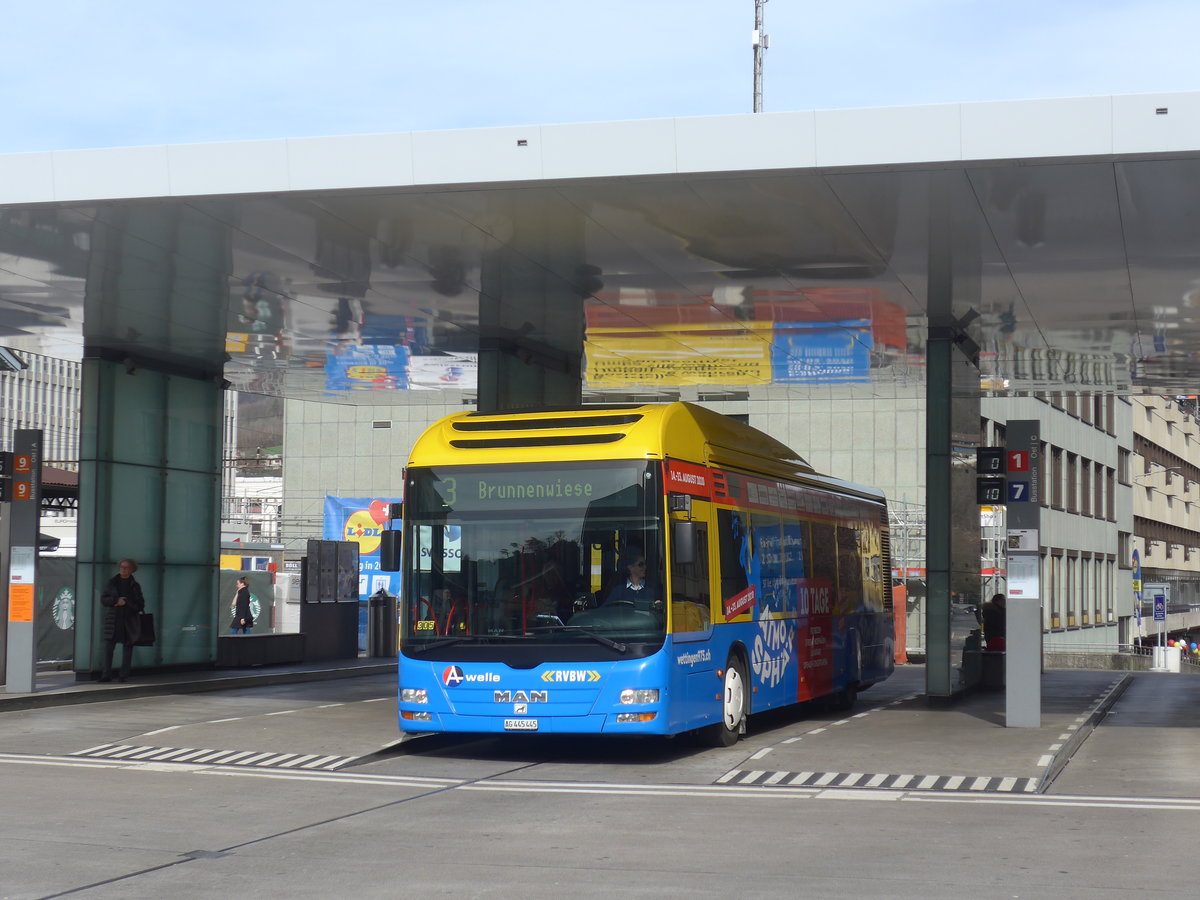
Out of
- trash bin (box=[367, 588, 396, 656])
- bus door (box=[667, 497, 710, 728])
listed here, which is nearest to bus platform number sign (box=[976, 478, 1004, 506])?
bus door (box=[667, 497, 710, 728])

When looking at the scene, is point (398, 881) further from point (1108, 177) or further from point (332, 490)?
point (332, 490)

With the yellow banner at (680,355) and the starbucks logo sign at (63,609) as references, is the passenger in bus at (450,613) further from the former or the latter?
the starbucks logo sign at (63,609)

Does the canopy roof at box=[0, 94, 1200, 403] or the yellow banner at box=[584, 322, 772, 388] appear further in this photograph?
the yellow banner at box=[584, 322, 772, 388]

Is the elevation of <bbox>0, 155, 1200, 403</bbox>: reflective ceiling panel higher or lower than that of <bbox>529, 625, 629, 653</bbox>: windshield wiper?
higher

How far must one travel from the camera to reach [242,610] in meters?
35.7

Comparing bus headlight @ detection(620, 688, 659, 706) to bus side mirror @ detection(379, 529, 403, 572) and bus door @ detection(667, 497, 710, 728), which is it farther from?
bus side mirror @ detection(379, 529, 403, 572)

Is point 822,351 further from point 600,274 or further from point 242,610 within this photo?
point 242,610

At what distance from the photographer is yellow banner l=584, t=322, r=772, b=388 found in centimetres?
2178

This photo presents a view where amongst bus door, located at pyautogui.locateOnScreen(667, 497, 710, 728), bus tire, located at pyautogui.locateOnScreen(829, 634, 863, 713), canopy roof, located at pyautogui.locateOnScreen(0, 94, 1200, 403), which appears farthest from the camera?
bus tire, located at pyautogui.locateOnScreen(829, 634, 863, 713)

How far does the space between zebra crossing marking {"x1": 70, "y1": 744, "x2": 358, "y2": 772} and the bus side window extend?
3018 millimetres

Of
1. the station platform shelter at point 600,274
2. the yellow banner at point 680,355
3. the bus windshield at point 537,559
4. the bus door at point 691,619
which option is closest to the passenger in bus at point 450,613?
the bus windshield at point 537,559

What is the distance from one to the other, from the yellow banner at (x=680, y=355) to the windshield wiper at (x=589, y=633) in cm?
854

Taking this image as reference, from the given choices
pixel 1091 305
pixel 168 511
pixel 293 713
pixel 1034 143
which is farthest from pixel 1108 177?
pixel 168 511

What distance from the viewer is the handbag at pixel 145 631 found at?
2127 cm
